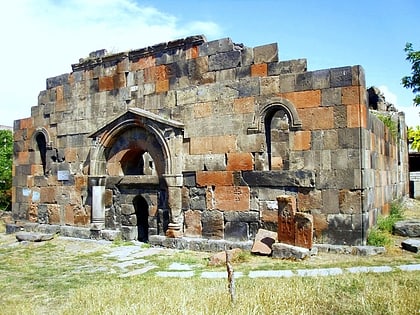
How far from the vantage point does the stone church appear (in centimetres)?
798

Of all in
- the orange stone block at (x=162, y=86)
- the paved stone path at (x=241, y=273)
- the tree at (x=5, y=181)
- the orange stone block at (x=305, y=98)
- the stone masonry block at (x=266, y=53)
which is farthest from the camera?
the tree at (x=5, y=181)

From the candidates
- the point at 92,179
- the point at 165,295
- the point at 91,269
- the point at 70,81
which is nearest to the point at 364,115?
the point at 165,295

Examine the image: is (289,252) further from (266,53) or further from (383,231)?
(266,53)

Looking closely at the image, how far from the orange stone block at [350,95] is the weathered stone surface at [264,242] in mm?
2811

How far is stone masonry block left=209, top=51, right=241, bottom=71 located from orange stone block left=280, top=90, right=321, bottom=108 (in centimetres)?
137

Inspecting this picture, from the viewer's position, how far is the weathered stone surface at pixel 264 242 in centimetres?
781

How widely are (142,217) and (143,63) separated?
3.80 m

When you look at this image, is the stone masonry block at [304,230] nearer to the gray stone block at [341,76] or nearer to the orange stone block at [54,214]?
the gray stone block at [341,76]

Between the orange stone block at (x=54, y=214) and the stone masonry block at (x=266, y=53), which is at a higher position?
the stone masonry block at (x=266, y=53)

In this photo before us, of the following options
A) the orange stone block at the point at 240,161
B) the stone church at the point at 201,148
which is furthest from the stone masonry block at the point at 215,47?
the orange stone block at the point at 240,161

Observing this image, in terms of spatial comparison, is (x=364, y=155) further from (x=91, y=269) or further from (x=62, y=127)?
(x=62, y=127)

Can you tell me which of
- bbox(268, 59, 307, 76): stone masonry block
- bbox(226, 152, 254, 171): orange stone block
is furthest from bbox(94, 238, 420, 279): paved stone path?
bbox(268, 59, 307, 76): stone masonry block

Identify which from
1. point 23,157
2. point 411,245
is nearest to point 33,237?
point 23,157

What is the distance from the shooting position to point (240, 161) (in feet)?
29.0
